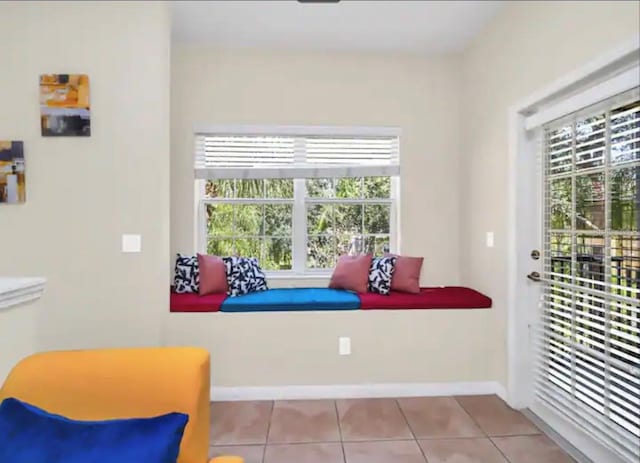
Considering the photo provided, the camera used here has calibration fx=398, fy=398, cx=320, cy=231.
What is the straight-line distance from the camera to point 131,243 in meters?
2.56

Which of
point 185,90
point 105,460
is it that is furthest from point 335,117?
point 105,460

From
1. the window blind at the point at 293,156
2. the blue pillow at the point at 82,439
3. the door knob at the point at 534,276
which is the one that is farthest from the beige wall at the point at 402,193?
the blue pillow at the point at 82,439

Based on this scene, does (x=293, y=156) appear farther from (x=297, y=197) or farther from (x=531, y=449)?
(x=531, y=449)

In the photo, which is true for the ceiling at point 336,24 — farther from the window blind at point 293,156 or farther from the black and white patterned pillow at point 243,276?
the black and white patterned pillow at point 243,276

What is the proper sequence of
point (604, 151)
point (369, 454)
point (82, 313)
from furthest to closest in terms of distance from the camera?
point (82, 313)
point (369, 454)
point (604, 151)

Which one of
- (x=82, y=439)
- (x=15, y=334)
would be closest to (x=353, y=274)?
(x=15, y=334)

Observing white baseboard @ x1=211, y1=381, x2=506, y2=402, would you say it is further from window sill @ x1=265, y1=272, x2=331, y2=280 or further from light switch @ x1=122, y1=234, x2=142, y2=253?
light switch @ x1=122, y1=234, x2=142, y2=253

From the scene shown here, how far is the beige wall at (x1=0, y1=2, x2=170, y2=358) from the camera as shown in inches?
98.7

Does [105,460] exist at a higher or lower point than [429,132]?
lower

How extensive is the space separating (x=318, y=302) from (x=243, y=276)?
66 cm

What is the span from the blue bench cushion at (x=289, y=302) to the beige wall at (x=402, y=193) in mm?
56

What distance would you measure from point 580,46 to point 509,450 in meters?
2.14

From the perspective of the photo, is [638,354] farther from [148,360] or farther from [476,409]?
[148,360]

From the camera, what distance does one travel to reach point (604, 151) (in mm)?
1977
